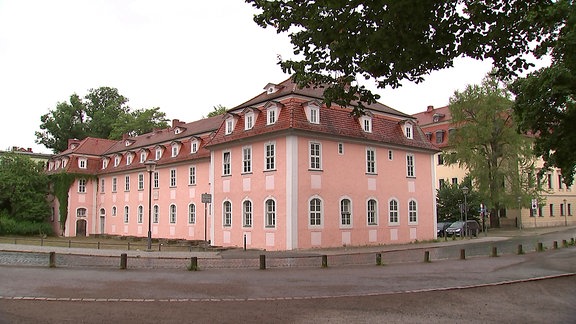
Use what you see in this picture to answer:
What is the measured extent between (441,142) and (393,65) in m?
53.5

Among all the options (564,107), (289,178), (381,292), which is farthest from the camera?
(289,178)

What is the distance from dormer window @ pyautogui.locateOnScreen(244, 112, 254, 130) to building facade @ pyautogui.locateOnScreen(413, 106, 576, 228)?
2813 centimetres

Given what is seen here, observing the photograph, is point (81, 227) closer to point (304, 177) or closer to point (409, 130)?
point (304, 177)

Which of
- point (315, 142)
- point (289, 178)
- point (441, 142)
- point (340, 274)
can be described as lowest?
point (340, 274)

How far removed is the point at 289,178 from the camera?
87.9ft

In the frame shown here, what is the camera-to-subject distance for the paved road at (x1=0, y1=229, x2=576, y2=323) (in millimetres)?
9047

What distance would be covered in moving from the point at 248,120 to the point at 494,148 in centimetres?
2604

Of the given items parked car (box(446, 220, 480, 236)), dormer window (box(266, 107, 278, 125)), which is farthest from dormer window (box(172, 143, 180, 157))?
parked car (box(446, 220, 480, 236))

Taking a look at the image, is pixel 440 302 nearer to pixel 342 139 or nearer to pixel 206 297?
pixel 206 297

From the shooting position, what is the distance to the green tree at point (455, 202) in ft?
151

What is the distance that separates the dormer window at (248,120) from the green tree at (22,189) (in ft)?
Answer: 102

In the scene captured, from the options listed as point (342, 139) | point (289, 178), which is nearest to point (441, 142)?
point (342, 139)

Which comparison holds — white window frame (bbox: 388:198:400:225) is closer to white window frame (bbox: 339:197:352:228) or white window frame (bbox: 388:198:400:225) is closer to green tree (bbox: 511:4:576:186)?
white window frame (bbox: 339:197:352:228)

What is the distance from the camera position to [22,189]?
50.2 meters
